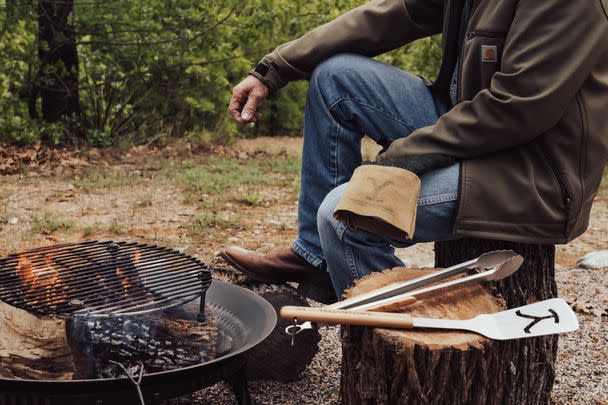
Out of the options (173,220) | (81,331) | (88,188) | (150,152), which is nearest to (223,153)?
(150,152)

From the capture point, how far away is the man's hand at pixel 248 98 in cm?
304

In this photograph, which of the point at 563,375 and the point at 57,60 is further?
the point at 57,60

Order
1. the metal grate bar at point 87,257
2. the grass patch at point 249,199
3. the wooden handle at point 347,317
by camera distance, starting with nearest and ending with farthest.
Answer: the wooden handle at point 347,317 → the metal grate bar at point 87,257 → the grass patch at point 249,199

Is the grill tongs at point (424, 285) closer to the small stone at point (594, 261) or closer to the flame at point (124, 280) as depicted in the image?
the flame at point (124, 280)

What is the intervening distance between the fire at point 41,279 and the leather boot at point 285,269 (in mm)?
809

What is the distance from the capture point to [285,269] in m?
3.02

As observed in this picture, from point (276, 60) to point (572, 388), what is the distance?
1948mm

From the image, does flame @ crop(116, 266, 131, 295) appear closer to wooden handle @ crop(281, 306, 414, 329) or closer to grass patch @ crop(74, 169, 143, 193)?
wooden handle @ crop(281, 306, 414, 329)

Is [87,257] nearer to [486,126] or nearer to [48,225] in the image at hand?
[486,126]

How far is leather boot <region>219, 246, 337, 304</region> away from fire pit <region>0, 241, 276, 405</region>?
28 cm

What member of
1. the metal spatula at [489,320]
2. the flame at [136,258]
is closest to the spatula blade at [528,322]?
the metal spatula at [489,320]

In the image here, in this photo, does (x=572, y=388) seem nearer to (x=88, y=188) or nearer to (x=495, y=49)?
(x=495, y=49)

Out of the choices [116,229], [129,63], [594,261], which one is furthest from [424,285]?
[129,63]

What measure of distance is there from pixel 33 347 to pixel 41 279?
23 cm
